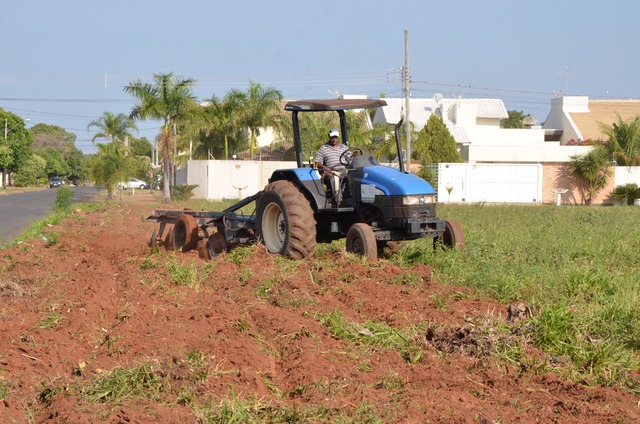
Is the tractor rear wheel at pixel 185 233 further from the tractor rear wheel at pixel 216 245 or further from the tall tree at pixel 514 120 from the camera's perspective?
the tall tree at pixel 514 120

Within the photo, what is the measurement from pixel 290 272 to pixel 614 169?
34842 millimetres

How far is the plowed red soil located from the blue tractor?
1.93 feet

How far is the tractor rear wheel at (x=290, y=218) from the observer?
37.7 feet

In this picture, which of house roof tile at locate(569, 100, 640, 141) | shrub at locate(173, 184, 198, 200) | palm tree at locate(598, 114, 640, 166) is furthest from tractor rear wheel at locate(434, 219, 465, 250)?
house roof tile at locate(569, 100, 640, 141)

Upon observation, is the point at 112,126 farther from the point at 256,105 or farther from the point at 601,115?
the point at 601,115

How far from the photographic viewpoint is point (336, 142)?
12164 mm

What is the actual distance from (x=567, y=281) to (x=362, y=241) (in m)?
2.71

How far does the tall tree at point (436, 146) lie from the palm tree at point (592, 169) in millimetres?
6704

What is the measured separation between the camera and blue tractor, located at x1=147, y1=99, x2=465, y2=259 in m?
11.2

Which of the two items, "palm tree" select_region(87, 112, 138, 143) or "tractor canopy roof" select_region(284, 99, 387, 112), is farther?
"palm tree" select_region(87, 112, 138, 143)

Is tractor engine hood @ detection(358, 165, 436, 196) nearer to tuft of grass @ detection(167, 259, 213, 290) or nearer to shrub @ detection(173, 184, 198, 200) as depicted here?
tuft of grass @ detection(167, 259, 213, 290)

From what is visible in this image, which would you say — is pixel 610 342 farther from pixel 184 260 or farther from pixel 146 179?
pixel 146 179

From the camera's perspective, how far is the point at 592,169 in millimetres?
40469

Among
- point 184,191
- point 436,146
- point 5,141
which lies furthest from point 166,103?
point 5,141
